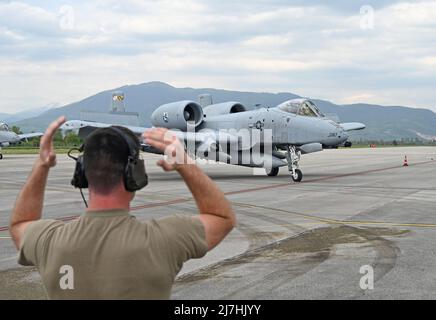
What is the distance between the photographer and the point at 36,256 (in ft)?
8.99

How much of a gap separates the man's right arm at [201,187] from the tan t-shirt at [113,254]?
10 cm

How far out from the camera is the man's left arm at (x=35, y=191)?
280cm

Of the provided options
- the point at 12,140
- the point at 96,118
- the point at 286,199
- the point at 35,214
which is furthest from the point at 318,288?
the point at 12,140

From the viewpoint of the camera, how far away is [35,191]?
289 centimetres

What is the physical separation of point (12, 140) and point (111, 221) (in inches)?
2017

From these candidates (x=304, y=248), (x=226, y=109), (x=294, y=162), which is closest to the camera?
(x=304, y=248)

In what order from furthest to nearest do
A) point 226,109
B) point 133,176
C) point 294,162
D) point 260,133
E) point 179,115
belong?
point 226,109 < point 179,115 < point 260,133 < point 294,162 < point 133,176

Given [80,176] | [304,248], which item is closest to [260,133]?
[304,248]

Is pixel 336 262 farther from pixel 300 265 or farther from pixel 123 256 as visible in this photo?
pixel 123 256

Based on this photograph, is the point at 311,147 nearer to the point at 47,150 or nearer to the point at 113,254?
the point at 47,150

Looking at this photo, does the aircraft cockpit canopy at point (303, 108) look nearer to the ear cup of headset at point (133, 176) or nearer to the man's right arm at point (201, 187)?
the man's right arm at point (201, 187)

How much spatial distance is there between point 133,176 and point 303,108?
71.3 feet

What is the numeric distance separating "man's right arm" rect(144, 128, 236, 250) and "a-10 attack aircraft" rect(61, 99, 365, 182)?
64.7 feet

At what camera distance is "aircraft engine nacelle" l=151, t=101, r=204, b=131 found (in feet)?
88.1
